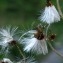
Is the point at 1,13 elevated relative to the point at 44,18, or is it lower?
elevated

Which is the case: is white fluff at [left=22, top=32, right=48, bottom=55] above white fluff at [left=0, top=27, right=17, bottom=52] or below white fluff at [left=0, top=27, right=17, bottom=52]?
below

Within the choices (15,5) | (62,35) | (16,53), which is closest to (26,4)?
(15,5)

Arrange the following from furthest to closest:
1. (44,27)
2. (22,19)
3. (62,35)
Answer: (22,19)
(62,35)
(44,27)

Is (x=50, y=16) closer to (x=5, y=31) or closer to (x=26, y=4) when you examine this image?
(x=5, y=31)

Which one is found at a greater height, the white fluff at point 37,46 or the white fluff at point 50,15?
the white fluff at point 50,15
